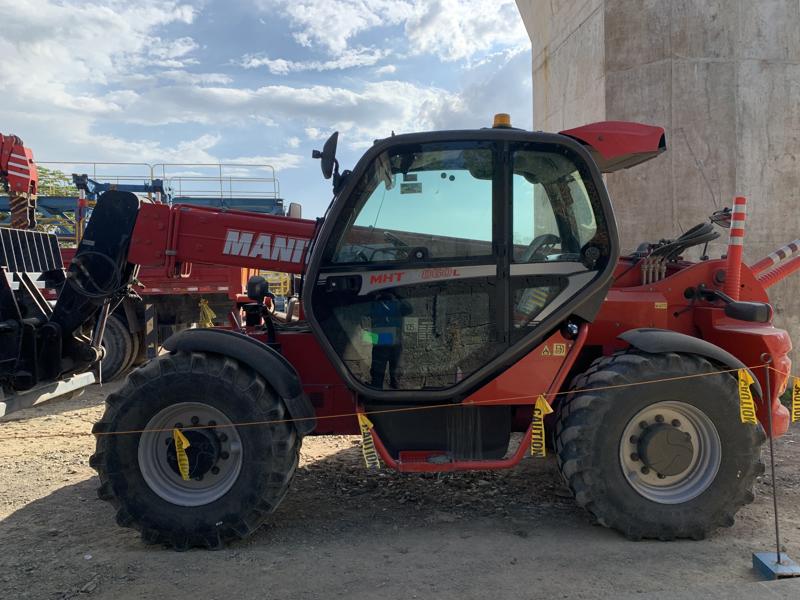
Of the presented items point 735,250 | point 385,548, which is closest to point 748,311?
point 735,250

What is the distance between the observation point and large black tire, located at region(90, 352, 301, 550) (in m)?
3.38

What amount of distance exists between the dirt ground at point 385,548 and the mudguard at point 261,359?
771 millimetres

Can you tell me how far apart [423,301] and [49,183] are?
2177cm

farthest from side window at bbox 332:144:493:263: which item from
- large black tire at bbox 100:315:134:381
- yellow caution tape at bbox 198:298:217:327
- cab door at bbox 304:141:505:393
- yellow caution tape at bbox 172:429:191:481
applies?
large black tire at bbox 100:315:134:381

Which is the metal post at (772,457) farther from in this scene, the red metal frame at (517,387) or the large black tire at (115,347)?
the large black tire at (115,347)

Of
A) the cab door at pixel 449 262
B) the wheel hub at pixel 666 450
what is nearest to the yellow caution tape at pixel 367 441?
the cab door at pixel 449 262

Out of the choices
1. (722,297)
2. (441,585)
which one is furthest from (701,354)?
(441,585)

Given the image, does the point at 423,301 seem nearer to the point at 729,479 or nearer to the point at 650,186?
the point at 729,479

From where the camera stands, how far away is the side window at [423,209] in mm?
3514

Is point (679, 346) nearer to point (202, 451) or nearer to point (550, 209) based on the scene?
point (550, 209)

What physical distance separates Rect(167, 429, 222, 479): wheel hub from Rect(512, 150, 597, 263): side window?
2.12 meters

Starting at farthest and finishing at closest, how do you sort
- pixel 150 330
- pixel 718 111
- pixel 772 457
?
pixel 150 330, pixel 718 111, pixel 772 457

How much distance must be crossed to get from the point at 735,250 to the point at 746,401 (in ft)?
3.36

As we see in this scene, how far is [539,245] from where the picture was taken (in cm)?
360
